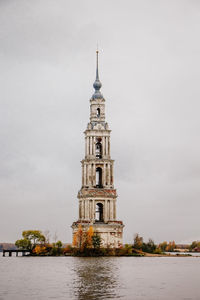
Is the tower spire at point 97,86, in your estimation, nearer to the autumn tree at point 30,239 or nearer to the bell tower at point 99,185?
the bell tower at point 99,185

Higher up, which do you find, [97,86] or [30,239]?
[97,86]

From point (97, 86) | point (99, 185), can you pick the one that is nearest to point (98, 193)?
point (99, 185)

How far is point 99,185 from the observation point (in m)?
125

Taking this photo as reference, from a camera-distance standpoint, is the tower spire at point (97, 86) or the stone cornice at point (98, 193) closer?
the stone cornice at point (98, 193)

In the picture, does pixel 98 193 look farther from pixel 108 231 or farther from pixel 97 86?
pixel 97 86

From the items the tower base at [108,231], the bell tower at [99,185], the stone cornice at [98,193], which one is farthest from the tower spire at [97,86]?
the tower base at [108,231]

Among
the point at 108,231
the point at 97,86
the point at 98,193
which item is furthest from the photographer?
the point at 97,86

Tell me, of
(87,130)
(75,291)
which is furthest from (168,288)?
(87,130)

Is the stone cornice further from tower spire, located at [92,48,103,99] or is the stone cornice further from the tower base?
tower spire, located at [92,48,103,99]

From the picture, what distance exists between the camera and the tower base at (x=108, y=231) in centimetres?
11444

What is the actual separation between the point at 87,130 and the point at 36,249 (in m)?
35.2

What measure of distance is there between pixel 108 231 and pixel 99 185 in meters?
14.6

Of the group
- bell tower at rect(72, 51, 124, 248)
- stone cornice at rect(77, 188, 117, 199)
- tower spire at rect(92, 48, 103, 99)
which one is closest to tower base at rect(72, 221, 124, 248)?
bell tower at rect(72, 51, 124, 248)

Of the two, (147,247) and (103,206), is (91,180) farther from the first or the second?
(147,247)
